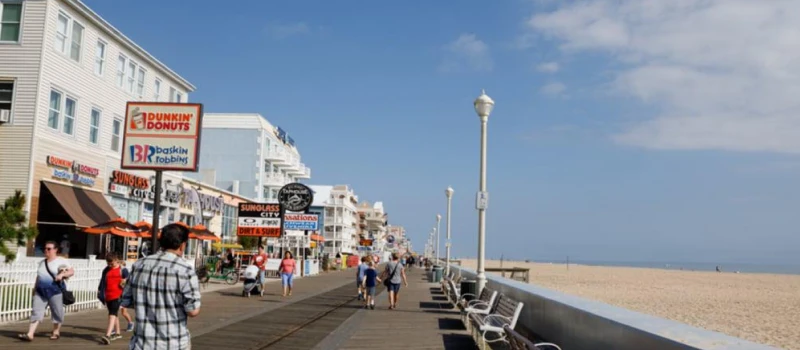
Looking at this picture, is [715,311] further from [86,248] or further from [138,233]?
[86,248]

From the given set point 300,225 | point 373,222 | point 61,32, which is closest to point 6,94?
point 61,32

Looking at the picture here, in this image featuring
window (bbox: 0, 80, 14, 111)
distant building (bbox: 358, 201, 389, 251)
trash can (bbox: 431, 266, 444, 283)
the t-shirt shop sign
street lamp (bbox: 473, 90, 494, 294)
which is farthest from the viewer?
distant building (bbox: 358, 201, 389, 251)

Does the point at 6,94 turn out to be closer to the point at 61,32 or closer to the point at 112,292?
the point at 61,32

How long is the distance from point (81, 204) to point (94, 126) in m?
4.28

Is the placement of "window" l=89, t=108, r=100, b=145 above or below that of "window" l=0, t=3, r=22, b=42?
below

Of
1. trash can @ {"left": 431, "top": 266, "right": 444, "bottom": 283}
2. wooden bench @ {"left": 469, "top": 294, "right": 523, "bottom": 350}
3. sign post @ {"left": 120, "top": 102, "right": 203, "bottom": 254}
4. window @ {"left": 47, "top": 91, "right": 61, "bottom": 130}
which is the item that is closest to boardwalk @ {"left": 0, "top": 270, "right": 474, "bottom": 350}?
wooden bench @ {"left": 469, "top": 294, "right": 523, "bottom": 350}

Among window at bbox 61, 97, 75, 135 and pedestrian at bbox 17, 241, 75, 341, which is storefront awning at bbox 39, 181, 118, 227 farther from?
pedestrian at bbox 17, 241, 75, 341

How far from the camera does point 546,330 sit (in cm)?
Answer: 1087

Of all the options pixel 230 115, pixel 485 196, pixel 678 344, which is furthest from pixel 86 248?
pixel 230 115

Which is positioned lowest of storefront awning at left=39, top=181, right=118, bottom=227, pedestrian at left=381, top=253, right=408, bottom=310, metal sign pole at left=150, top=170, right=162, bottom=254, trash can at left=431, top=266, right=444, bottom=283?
trash can at left=431, top=266, right=444, bottom=283

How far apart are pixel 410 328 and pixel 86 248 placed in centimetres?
2115

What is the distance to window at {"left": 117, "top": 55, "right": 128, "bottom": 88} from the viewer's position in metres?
33.5

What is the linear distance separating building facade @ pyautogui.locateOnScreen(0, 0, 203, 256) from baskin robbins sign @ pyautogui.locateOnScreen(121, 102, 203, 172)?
11.6m

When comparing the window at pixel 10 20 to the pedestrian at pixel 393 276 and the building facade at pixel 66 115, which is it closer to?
the building facade at pixel 66 115
